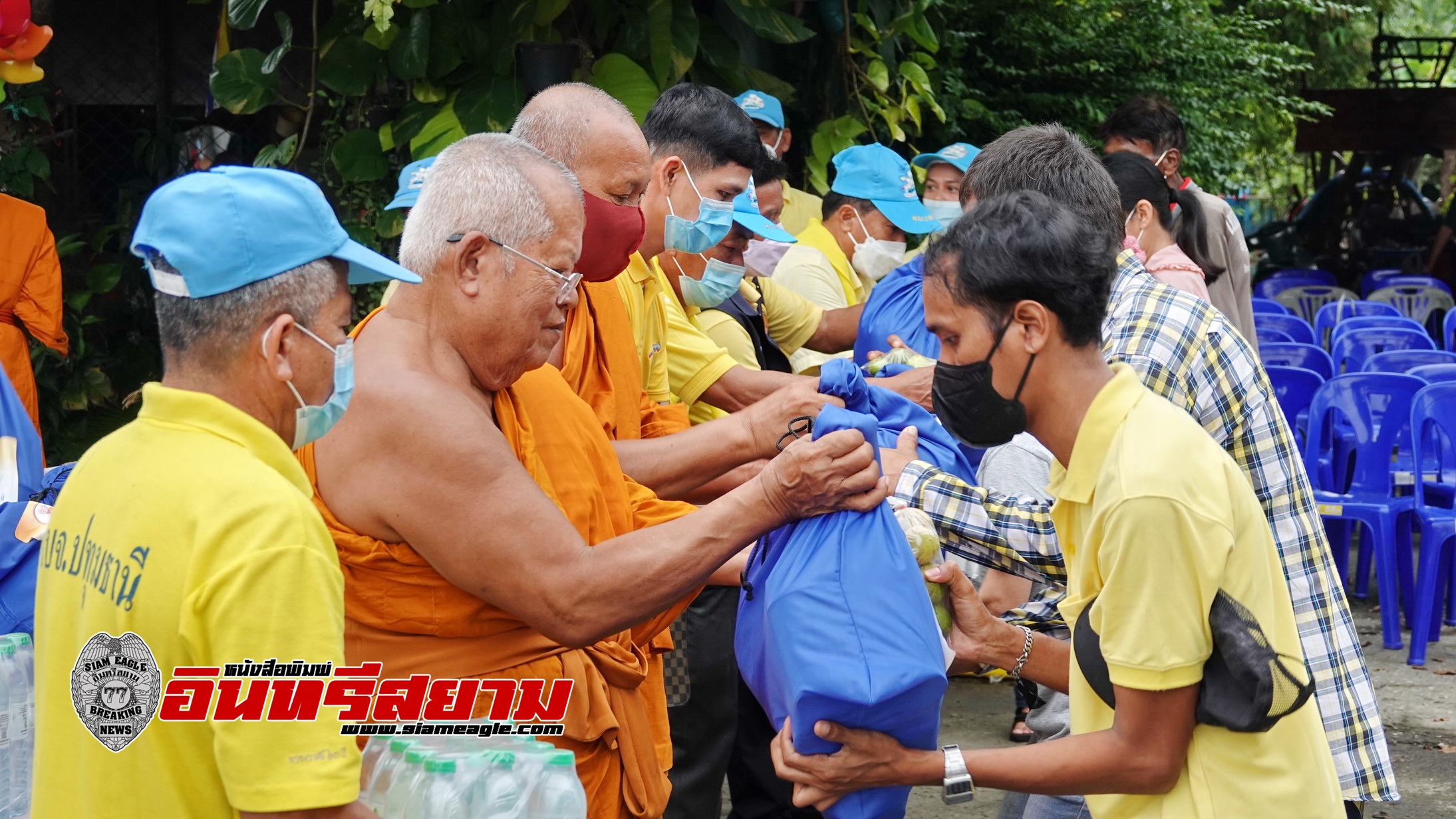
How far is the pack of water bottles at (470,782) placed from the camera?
187 centimetres

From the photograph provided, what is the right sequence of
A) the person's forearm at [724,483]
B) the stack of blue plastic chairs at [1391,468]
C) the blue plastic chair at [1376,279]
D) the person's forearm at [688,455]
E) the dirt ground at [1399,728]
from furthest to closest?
the blue plastic chair at [1376,279] < the stack of blue plastic chairs at [1391,468] < the dirt ground at [1399,728] < the person's forearm at [724,483] < the person's forearm at [688,455]

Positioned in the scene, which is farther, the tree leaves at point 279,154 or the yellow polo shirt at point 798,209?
the yellow polo shirt at point 798,209

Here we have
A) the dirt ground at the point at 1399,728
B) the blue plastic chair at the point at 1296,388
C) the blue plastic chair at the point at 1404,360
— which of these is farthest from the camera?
the blue plastic chair at the point at 1404,360

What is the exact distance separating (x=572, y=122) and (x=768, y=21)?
3632mm

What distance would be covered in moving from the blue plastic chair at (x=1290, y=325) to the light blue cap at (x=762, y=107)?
5.14m

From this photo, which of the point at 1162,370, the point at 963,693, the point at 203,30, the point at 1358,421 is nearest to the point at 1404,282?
the point at 1358,421

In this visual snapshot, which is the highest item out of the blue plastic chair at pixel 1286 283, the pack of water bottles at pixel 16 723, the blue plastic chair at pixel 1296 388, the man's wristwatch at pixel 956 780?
the man's wristwatch at pixel 956 780

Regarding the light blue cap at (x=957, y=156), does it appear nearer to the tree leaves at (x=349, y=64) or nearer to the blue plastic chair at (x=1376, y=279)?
the tree leaves at (x=349, y=64)

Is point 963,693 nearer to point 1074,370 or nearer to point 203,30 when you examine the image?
point 1074,370

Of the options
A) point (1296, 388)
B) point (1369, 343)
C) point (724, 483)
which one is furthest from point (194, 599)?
point (1369, 343)

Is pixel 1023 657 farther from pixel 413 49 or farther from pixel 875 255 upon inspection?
pixel 413 49

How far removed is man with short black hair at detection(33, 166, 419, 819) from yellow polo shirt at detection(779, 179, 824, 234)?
5.16 m

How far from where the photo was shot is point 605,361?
3.12 metres

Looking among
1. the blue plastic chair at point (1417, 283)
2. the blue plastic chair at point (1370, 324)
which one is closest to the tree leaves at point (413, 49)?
the blue plastic chair at point (1370, 324)
